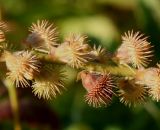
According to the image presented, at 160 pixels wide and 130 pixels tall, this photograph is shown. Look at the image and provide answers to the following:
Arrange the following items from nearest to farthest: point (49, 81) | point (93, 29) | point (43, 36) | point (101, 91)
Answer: point (101, 91)
point (49, 81)
point (43, 36)
point (93, 29)

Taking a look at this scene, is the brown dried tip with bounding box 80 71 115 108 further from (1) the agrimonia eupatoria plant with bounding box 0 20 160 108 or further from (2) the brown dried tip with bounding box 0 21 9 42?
(2) the brown dried tip with bounding box 0 21 9 42

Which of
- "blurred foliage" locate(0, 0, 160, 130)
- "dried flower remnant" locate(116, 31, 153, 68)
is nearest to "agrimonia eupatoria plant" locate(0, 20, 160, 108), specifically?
"dried flower remnant" locate(116, 31, 153, 68)

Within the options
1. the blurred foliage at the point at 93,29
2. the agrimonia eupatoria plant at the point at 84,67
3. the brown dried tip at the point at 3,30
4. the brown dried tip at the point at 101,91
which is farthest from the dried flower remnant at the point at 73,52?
the blurred foliage at the point at 93,29

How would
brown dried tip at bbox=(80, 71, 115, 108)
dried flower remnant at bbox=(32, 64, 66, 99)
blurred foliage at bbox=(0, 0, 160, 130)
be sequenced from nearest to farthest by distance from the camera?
1. brown dried tip at bbox=(80, 71, 115, 108)
2. dried flower remnant at bbox=(32, 64, 66, 99)
3. blurred foliage at bbox=(0, 0, 160, 130)

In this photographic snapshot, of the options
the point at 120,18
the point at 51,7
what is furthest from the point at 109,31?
the point at 51,7

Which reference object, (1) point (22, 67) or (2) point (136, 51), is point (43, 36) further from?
(2) point (136, 51)

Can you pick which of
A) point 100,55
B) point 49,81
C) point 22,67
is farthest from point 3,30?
point 100,55
